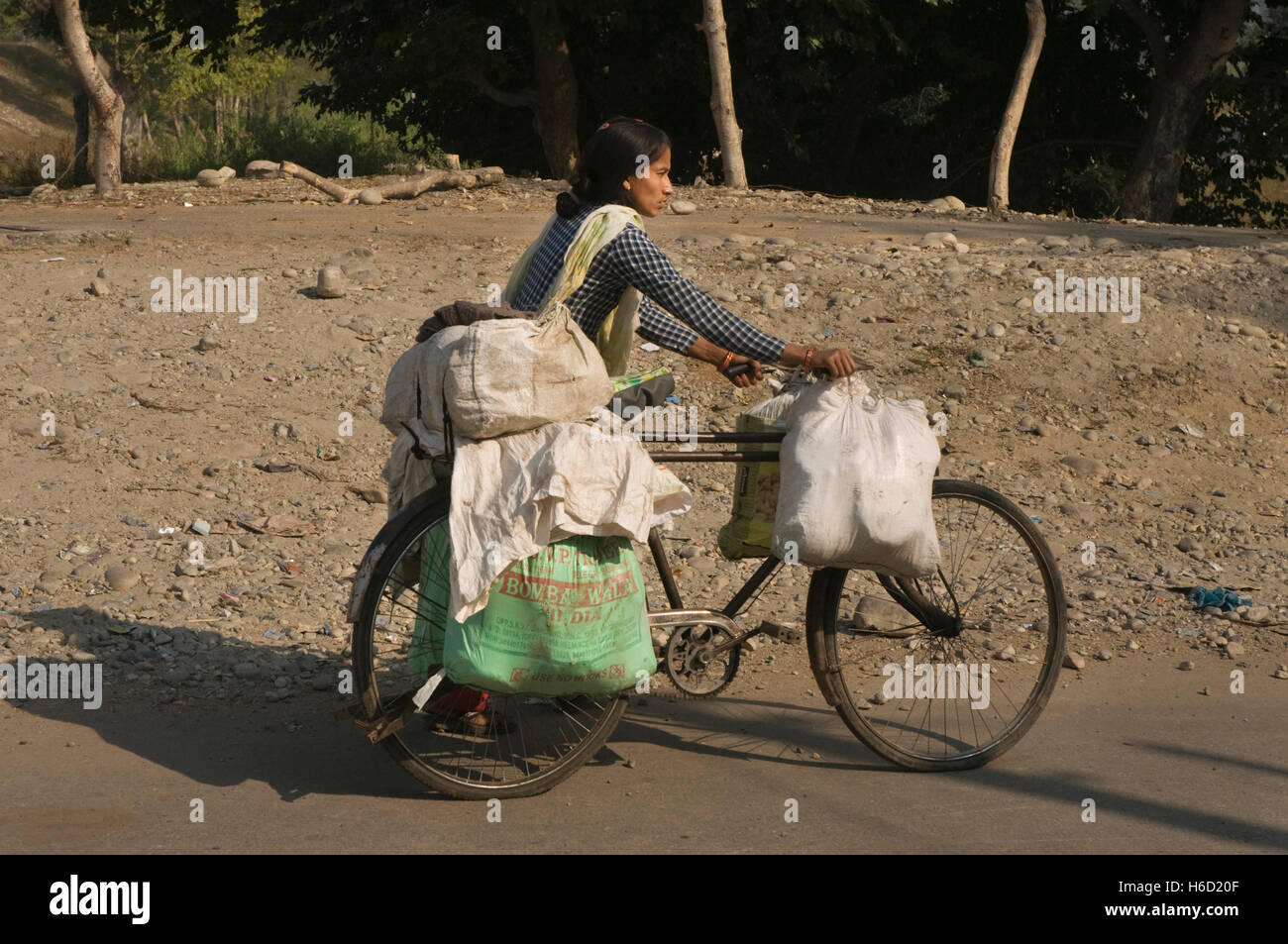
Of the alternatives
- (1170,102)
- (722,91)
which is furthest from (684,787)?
(1170,102)

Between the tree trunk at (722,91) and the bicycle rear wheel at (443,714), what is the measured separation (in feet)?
40.2

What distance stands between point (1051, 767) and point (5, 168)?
21.9 meters

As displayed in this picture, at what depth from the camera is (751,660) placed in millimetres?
5188

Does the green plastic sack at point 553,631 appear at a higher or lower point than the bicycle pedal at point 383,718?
higher

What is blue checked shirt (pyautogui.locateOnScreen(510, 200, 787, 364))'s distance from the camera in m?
3.79

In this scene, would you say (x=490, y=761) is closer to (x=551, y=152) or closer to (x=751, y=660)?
(x=751, y=660)

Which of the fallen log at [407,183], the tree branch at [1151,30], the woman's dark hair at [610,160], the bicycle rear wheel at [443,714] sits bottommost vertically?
the bicycle rear wheel at [443,714]

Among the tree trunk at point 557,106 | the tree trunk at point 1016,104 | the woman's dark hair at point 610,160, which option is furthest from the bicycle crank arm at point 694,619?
the tree trunk at point 557,106

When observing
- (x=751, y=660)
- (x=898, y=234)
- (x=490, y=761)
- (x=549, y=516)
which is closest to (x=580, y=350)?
(x=549, y=516)

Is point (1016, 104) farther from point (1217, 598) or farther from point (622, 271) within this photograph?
point (622, 271)

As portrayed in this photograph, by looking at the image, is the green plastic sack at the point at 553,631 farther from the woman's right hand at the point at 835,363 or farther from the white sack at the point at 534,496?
the woman's right hand at the point at 835,363

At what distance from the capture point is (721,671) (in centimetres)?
474

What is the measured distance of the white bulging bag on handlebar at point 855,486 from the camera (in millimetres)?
3811

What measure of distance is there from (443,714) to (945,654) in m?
1.58
